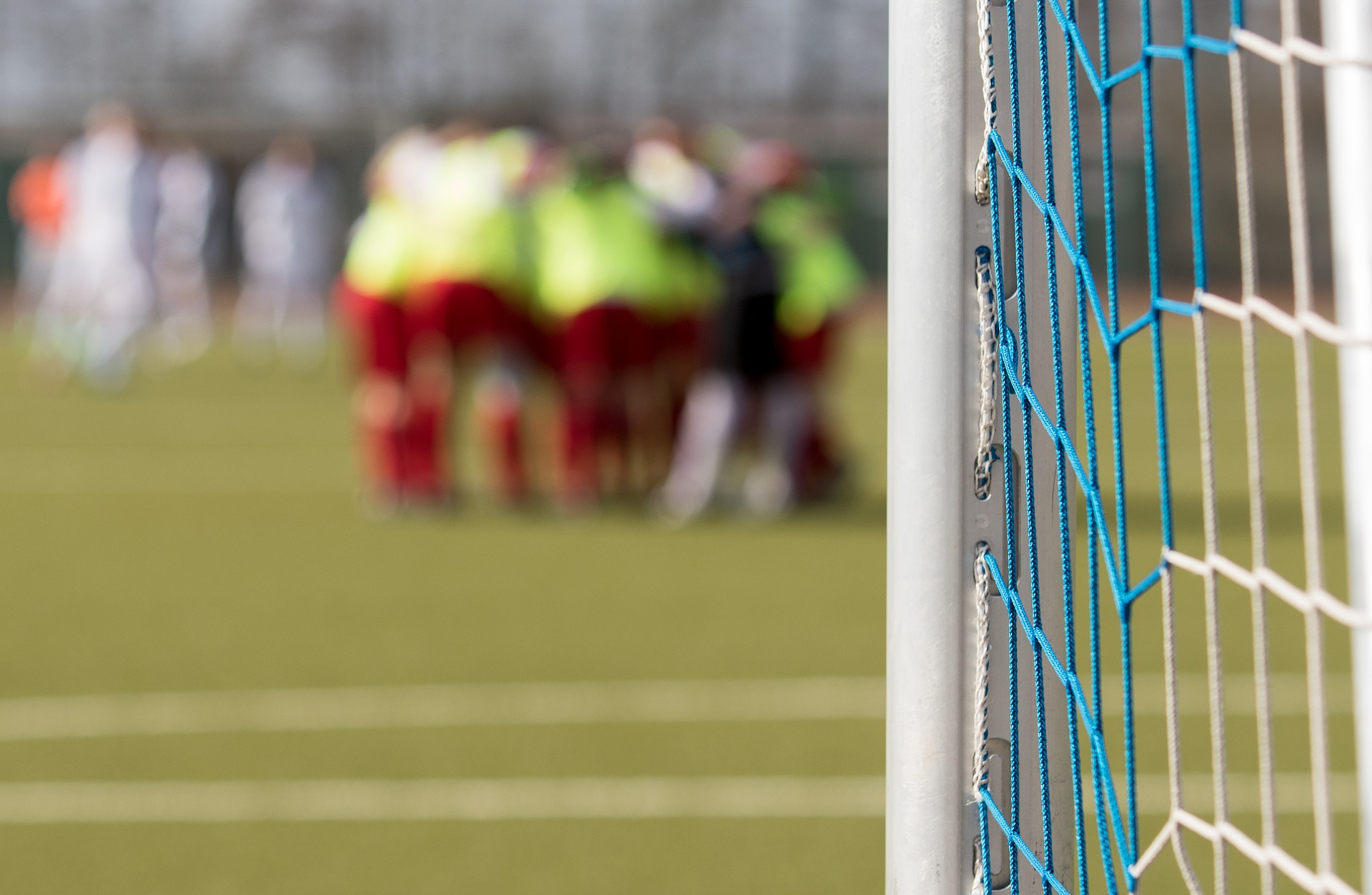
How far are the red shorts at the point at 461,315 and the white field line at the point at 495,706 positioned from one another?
9.76 ft

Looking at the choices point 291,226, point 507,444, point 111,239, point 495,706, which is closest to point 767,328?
point 507,444

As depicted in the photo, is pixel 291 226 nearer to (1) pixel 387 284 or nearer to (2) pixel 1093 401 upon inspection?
(1) pixel 387 284

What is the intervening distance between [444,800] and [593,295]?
4233mm

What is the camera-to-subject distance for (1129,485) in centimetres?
971

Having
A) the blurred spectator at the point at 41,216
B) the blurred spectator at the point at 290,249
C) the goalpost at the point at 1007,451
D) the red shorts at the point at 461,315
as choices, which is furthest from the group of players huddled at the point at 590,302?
the blurred spectator at the point at 290,249

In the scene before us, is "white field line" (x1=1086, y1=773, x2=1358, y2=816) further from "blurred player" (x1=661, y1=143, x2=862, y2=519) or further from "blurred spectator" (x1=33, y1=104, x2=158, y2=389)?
"blurred spectator" (x1=33, y1=104, x2=158, y2=389)

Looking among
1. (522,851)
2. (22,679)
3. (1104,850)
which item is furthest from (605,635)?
(1104,850)

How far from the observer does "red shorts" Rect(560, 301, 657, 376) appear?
823 cm

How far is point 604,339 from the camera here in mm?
8281

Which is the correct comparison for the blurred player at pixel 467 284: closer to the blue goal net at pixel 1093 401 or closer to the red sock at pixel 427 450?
the red sock at pixel 427 450

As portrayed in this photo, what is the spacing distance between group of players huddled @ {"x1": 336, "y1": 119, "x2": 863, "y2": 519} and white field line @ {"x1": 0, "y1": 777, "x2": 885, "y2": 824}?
392 centimetres

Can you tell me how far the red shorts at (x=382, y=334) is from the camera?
8.11m

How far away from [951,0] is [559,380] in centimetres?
673

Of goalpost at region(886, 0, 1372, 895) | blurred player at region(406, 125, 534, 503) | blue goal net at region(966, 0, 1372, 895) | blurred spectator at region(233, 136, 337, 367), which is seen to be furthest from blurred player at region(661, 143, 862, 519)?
blurred spectator at region(233, 136, 337, 367)
